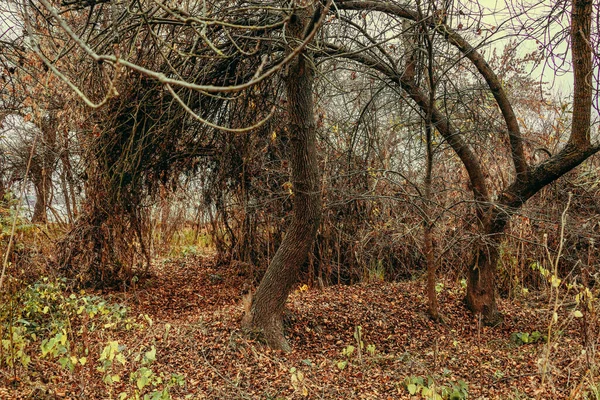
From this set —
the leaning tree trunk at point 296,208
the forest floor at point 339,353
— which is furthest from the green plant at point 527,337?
the leaning tree trunk at point 296,208

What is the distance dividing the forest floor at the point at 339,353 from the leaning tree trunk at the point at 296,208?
0.92 ft

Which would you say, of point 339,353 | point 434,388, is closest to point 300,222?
point 339,353

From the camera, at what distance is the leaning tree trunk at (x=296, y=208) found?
4.65 metres

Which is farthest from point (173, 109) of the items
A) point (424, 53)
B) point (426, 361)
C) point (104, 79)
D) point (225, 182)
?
point (426, 361)

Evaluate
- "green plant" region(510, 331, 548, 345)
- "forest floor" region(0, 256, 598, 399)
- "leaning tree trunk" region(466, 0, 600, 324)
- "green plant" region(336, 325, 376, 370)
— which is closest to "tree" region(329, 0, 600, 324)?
"leaning tree trunk" region(466, 0, 600, 324)

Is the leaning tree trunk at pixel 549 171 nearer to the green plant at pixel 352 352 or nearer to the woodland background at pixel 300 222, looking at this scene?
the woodland background at pixel 300 222

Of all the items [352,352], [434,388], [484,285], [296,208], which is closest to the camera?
[434,388]

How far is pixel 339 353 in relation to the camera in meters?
5.21

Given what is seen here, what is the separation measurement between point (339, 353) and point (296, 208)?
1466 millimetres

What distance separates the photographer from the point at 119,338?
17.2 feet

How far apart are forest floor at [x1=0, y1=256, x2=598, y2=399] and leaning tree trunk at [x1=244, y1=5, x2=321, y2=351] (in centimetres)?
28

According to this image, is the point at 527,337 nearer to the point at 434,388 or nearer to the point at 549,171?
the point at 549,171

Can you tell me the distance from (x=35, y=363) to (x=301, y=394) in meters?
2.22

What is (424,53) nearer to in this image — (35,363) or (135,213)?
(135,213)
